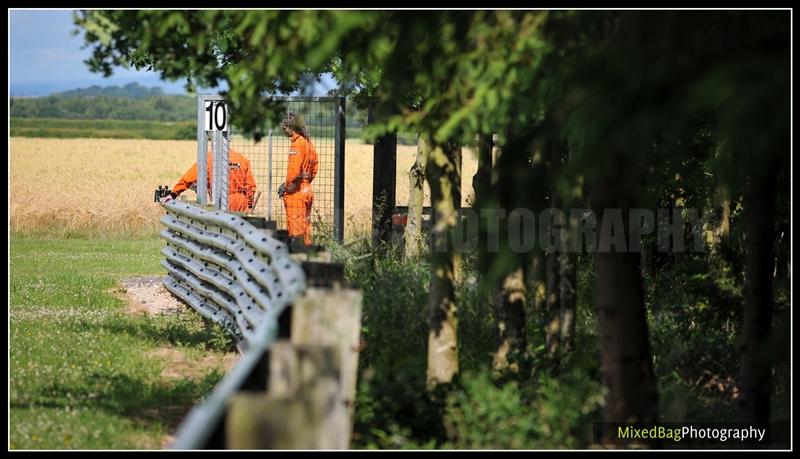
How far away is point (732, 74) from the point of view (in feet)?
12.7

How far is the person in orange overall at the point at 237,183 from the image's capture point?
17.0 meters

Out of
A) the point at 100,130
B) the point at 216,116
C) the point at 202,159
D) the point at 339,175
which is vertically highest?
the point at 100,130

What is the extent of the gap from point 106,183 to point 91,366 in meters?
30.2

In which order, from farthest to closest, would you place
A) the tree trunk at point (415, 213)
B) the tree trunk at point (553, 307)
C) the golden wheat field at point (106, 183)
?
the golden wheat field at point (106, 183) → the tree trunk at point (415, 213) → the tree trunk at point (553, 307)

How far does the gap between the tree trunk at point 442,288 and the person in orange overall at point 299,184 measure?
8286 millimetres

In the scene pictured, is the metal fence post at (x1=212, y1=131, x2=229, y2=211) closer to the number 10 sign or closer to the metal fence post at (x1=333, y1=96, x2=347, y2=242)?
the number 10 sign

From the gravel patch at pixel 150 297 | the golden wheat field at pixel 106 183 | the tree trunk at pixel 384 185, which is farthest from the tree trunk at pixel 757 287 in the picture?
the tree trunk at pixel 384 185

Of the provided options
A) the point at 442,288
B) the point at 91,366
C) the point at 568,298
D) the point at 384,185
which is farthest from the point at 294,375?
the point at 384,185

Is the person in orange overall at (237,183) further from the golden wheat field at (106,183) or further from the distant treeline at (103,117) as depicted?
the distant treeline at (103,117)

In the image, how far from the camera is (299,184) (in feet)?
56.5

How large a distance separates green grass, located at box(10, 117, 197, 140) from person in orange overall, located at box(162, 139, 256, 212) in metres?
67.5

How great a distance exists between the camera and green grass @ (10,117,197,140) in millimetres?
86463

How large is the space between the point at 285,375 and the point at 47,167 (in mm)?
49004

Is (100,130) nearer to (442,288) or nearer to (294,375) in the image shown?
(442,288)
